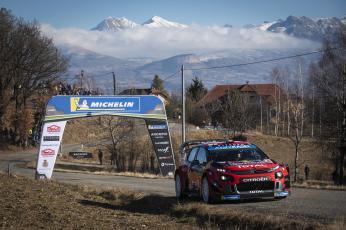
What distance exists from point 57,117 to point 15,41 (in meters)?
39.8

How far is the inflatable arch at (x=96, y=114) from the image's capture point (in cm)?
2995

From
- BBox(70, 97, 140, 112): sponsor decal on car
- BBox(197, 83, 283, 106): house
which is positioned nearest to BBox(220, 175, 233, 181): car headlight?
BBox(70, 97, 140, 112): sponsor decal on car

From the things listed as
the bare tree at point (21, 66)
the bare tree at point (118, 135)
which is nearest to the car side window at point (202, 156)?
the bare tree at point (118, 135)

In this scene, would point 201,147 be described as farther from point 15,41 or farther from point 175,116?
point 175,116

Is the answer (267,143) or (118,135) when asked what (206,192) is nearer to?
(118,135)

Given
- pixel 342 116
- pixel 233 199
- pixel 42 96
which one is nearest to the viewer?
pixel 233 199

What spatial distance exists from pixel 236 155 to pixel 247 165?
3.72 ft

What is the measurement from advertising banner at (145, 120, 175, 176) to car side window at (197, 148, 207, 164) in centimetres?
1888

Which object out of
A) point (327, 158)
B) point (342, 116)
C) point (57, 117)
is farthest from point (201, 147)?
point (327, 158)

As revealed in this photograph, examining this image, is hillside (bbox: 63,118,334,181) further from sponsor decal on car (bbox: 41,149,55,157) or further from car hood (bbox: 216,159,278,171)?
car hood (bbox: 216,159,278,171)

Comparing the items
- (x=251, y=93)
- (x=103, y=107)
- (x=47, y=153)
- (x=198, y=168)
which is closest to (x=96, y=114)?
(x=103, y=107)

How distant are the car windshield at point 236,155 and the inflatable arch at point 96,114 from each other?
1636 cm

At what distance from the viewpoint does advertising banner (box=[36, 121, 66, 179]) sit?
2959 cm

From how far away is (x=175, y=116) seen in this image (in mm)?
97750
